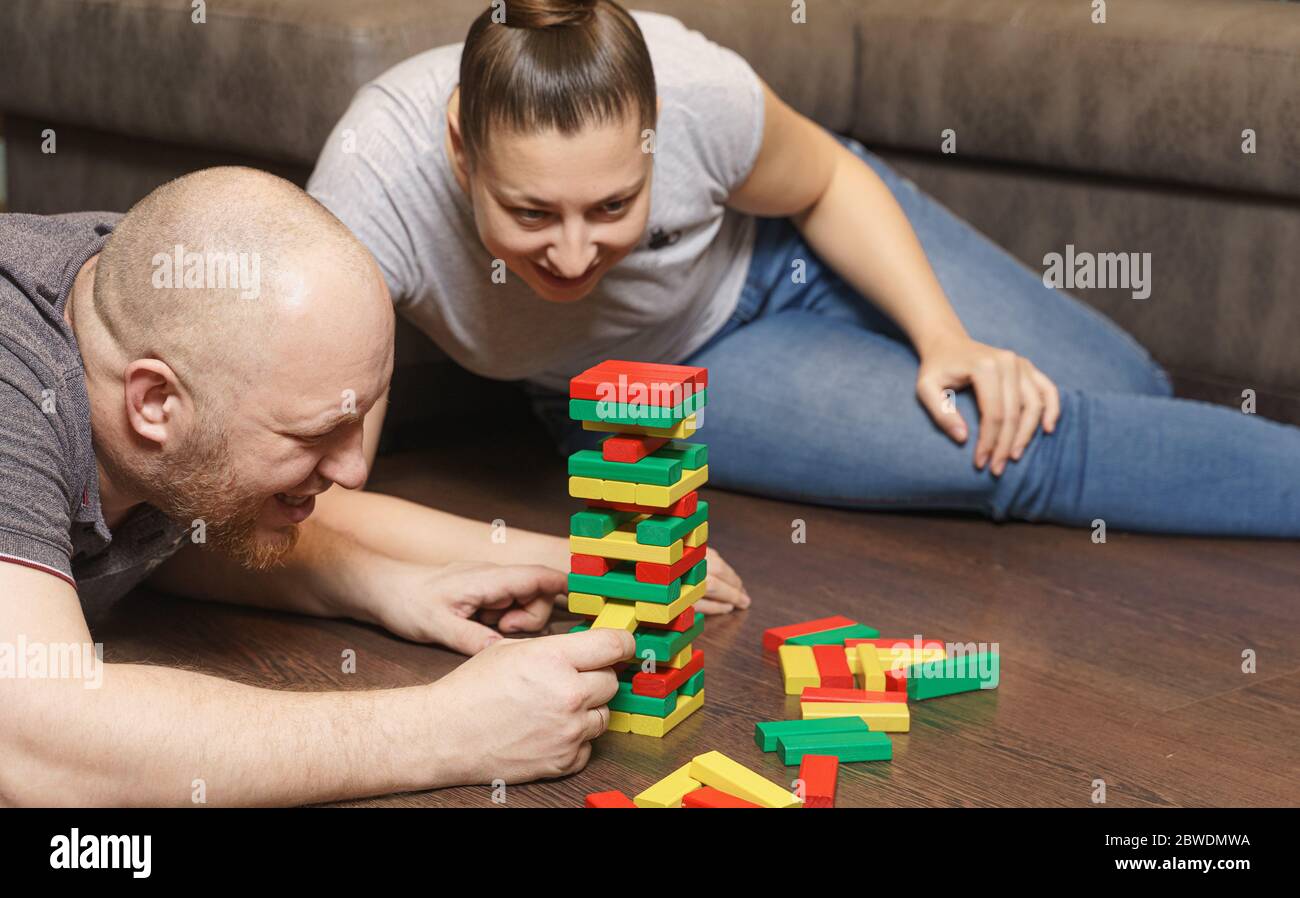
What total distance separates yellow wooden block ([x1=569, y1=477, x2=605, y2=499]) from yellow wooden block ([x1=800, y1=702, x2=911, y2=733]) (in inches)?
10.6

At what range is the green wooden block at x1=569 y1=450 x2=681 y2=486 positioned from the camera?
117 cm

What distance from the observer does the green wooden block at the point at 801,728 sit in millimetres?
1216

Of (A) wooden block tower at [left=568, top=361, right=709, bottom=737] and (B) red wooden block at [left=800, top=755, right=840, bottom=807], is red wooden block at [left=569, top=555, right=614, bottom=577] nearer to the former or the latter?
(A) wooden block tower at [left=568, top=361, right=709, bottom=737]

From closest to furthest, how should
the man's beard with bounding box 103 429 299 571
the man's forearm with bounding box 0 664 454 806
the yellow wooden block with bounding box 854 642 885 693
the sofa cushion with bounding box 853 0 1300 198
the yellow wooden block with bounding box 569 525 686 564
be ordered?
the man's forearm with bounding box 0 664 454 806
the man's beard with bounding box 103 429 299 571
the yellow wooden block with bounding box 569 525 686 564
the yellow wooden block with bounding box 854 642 885 693
the sofa cushion with bounding box 853 0 1300 198

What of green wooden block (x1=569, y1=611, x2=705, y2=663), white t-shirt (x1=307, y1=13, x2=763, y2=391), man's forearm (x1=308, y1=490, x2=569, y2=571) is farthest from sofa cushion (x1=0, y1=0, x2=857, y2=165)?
green wooden block (x1=569, y1=611, x2=705, y2=663)

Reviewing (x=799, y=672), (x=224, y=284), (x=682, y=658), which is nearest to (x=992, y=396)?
(x=799, y=672)

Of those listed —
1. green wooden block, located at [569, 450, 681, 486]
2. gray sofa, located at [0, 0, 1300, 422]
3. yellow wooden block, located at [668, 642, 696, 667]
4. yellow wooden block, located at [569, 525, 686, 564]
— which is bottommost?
yellow wooden block, located at [668, 642, 696, 667]

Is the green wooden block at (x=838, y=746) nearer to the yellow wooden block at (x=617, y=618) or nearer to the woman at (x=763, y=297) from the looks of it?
the yellow wooden block at (x=617, y=618)

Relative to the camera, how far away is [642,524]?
1179 mm

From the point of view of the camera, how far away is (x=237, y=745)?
1005 millimetres

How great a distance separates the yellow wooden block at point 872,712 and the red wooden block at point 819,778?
0.07m

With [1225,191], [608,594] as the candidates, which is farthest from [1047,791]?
[1225,191]

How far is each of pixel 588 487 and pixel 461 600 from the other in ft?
0.75

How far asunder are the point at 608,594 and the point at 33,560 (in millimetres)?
451
